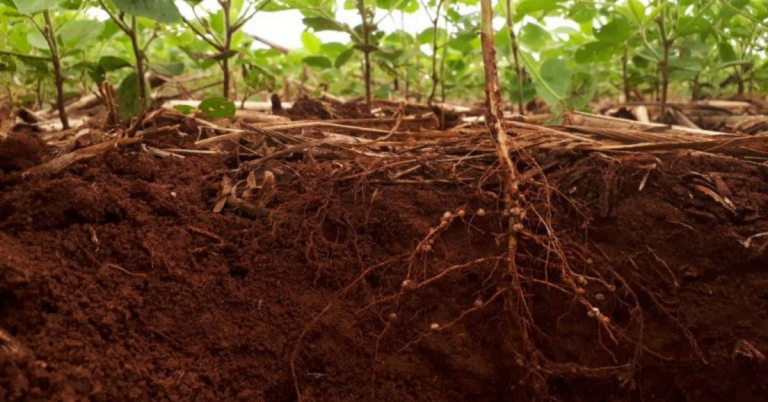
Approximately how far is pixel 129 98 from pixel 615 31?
1.57m

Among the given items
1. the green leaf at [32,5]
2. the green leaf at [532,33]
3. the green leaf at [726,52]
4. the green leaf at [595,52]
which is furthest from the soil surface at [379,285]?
the green leaf at [532,33]

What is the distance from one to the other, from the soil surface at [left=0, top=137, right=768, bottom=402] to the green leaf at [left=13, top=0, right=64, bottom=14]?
29 cm

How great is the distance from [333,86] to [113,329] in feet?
8.14

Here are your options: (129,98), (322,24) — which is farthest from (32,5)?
(322,24)

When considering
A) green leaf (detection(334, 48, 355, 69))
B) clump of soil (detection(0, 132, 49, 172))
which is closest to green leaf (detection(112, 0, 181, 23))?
clump of soil (detection(0, 132, 49, 172))

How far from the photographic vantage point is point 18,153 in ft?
4.40

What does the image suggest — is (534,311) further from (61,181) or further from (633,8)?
(633,8)

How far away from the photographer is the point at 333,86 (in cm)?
342

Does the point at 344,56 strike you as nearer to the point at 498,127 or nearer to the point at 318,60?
the point at 318,60

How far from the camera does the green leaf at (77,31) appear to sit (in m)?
1.94

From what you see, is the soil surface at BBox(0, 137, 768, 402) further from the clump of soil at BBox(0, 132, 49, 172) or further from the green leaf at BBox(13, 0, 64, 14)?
the green leaf at BBox(13, 0, 64, 14)

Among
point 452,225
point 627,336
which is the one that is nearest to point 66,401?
point 452,225

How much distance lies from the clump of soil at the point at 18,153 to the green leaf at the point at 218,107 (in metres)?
0.50

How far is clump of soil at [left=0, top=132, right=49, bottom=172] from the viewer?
1326mm
